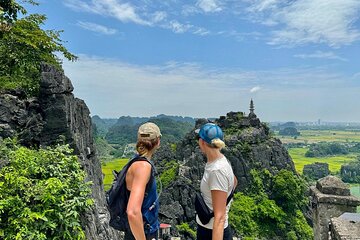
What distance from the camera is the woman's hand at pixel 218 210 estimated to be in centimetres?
294

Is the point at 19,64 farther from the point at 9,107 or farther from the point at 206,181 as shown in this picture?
the point at 206,181

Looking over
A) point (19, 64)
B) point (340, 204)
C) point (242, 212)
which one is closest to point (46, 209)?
point (340, 204)

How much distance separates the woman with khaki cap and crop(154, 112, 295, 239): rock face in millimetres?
27150

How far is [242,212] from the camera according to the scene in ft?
115

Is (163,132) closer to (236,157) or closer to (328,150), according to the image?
(328,150)

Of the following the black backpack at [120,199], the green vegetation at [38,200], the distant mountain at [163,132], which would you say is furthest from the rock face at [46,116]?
the distant mountain at [163,132]

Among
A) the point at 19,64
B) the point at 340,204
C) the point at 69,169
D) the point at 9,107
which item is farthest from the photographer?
the point at 19,64

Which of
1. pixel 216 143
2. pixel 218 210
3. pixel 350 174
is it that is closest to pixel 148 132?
pixel 216 143

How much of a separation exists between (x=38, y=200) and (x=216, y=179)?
3.58m

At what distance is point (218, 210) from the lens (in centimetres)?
295

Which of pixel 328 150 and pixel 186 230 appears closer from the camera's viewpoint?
pixel 186 230

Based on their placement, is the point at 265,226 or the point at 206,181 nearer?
the point at 206,181

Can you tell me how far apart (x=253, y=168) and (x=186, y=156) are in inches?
359

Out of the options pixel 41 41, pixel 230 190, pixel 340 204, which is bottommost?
pixel 340 204
